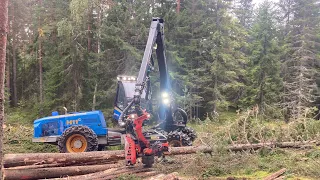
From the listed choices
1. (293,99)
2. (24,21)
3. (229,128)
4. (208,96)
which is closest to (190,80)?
(208,96)

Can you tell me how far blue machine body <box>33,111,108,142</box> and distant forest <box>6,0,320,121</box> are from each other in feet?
36.6

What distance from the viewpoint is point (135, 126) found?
27.0ft

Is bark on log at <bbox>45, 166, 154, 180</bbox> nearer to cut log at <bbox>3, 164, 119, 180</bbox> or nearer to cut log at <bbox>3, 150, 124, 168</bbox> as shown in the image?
cut log at <bbox>3, 164, 119, 180</bbox>

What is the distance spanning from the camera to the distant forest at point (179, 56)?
2322cm

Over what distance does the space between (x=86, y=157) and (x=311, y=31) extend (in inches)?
951

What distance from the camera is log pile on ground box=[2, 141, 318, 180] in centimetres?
771

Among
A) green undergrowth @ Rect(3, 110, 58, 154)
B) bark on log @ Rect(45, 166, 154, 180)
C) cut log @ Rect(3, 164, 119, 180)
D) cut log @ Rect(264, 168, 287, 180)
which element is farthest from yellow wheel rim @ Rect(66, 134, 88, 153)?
cut log @ Rect(264, 168, 287, 180)

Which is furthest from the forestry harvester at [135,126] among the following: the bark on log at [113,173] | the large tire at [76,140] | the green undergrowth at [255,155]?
the green undergrowth at [255,155]

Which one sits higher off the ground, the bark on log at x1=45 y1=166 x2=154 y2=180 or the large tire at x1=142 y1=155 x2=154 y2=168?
the large tire at x1=142 y1=155 x2=154 y2=168

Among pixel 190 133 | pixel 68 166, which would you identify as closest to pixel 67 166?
pixel 68 166

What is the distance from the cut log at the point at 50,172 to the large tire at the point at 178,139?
296cm

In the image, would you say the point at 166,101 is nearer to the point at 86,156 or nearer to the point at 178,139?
the point at 178,139

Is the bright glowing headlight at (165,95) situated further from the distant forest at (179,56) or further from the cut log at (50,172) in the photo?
the distant forest at (179,56)

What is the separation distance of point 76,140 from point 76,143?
0.10 meters
